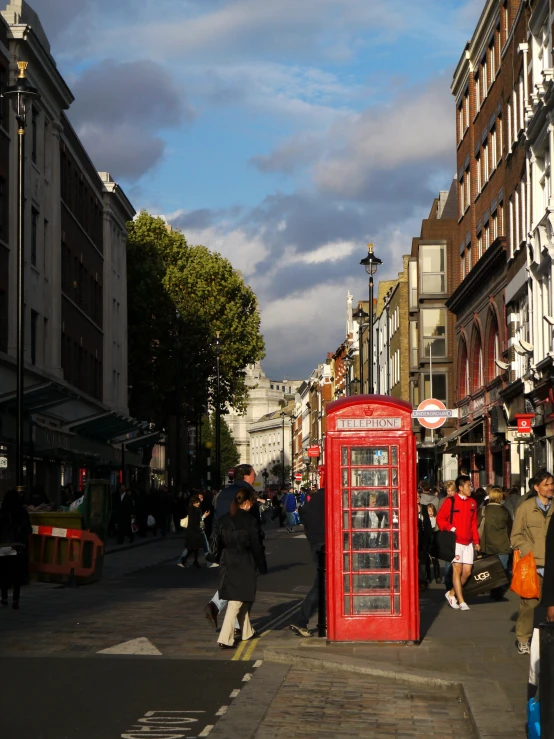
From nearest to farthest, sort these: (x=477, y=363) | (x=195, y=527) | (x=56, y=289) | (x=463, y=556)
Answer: (x=463, y=556), (x=195, y=527), (x=56, y=289), (x=477, y=363)

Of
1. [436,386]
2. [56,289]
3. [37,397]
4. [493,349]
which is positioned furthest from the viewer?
[436,386]

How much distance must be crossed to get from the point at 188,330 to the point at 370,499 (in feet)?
180

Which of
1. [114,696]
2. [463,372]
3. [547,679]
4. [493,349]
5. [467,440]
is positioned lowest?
[114,696]

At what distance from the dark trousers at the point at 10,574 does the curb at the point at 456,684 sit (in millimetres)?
6059

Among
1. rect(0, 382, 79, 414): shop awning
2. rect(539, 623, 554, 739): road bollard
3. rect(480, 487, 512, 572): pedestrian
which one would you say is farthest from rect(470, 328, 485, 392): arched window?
rect(539, 623, 554, 739): road bollard

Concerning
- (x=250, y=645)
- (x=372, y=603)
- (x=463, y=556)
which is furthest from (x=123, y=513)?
(x=372, y=603)

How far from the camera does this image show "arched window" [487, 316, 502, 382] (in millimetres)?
45188

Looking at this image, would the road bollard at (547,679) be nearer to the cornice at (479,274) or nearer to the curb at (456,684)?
the curb at (456,684)

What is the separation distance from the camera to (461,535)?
17891mm

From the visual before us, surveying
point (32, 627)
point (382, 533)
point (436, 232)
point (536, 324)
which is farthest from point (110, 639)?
point (436, 232)

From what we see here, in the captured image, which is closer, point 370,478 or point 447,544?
point 370,478

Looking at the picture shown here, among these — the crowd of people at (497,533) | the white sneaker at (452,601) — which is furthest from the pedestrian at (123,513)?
the white sneaker at (452,601)

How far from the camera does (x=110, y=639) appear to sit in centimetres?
1452

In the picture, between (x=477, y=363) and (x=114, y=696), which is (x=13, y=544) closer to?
(x=114, y=696)
